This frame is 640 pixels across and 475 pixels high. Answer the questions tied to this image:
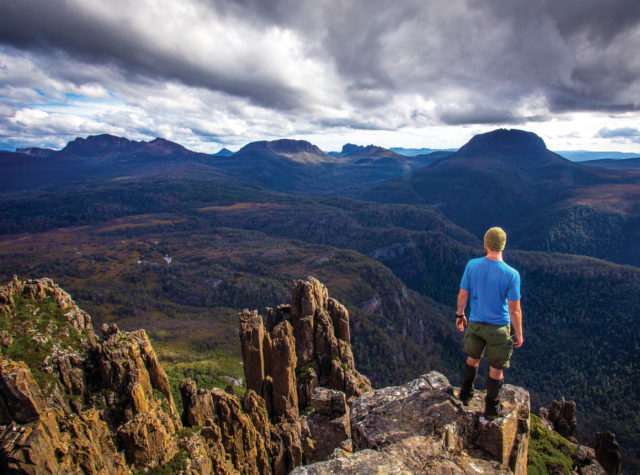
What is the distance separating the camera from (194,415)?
3116 centimetres

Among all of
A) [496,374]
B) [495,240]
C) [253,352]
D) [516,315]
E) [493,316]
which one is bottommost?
[253,352]

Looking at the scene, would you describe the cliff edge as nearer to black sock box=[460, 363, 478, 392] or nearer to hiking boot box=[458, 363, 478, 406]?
hiking boot box=[458, 363, 478, 406]

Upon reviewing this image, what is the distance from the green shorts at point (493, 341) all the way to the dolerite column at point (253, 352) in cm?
3059

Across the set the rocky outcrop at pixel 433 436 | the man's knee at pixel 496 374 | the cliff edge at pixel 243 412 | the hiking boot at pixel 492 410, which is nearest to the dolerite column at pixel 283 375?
the cliff edge at pixel 243 412

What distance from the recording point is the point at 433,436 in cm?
1018

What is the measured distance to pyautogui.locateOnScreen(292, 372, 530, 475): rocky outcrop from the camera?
9.02 m

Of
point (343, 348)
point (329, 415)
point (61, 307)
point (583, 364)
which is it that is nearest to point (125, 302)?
point (61, 307)

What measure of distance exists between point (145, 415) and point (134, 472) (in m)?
4.02

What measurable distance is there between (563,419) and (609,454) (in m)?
7.24

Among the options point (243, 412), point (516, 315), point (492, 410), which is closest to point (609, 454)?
point (243, 412)

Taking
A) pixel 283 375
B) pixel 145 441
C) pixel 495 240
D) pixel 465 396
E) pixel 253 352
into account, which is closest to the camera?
pixel 495 240

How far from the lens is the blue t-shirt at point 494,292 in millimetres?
10750

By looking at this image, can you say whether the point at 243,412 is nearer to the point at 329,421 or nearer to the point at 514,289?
the point at 329,421

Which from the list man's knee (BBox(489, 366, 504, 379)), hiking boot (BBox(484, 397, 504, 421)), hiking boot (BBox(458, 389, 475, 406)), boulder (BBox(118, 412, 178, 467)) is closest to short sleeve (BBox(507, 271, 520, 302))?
man's knee (BBox(489, 366, 504, 379))
